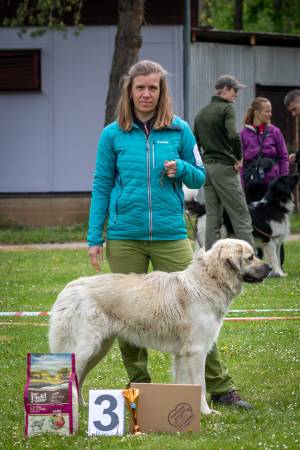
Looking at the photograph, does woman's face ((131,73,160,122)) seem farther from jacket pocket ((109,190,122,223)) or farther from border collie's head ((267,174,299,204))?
border collie's head ((267,174,299,204))

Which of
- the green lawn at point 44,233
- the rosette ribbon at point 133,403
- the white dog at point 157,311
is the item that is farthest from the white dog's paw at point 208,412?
the green lawn at point 44,233

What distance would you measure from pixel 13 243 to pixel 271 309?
27.9ft

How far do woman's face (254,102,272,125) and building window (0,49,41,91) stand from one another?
782 centimetres

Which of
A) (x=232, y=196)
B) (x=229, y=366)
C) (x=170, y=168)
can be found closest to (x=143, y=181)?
(x=170, y=168)

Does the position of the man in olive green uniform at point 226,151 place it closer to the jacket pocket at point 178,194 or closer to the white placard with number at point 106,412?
the jacket pocket at point 178,194

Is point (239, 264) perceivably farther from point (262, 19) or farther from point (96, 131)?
point (262, 19)

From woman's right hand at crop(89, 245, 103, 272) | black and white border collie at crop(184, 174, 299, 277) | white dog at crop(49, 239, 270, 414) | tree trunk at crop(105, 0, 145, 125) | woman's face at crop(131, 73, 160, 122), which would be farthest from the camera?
tree trunk at crop(105, 0, 145, 125)

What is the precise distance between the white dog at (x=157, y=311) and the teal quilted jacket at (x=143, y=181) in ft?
1.10

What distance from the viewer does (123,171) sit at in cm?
671

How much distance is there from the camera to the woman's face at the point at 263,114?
13557 mm

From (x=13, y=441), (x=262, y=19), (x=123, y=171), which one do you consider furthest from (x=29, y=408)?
(x=262, y=19)

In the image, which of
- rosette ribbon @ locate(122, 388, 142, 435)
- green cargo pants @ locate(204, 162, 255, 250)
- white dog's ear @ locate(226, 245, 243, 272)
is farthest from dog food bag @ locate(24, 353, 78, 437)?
green cargo pants @ locate(204, 162, 255, 250)

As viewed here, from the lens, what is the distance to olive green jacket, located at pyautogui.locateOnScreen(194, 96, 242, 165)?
42.2 ft

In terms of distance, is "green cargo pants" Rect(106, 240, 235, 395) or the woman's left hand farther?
"green cargo pants" Rect(106, 240, 235, 395)
